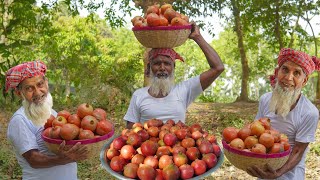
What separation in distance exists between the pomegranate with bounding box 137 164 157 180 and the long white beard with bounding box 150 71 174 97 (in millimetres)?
954

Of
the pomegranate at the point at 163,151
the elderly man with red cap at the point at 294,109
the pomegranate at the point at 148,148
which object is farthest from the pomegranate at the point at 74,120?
the elderly man with red cap at the point at 294,109

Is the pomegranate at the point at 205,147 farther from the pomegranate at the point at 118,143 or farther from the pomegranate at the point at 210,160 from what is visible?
the pomegranate at the point at 118,143

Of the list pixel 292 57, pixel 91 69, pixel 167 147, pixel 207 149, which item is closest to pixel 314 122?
pixel 292 57

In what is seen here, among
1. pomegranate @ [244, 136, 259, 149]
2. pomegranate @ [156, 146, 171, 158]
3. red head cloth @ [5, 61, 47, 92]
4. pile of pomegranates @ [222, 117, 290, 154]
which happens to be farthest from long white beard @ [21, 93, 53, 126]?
pomegranate @ [244, 136, 259, 149]

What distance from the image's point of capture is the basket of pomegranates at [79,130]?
85.1 inches

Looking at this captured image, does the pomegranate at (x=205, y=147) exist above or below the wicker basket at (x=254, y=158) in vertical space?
above

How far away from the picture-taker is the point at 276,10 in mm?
10188

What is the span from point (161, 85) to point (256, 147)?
1018 millimetres

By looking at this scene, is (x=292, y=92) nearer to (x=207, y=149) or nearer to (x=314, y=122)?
(x=314, y=122)

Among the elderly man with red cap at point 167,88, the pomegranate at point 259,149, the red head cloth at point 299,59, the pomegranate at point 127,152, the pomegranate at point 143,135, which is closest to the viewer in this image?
the pomegranate at point 259,149

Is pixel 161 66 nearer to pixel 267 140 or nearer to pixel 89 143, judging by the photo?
pixel 89 143

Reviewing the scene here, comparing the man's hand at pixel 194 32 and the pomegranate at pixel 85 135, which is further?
the man's hand at pixel 194 32

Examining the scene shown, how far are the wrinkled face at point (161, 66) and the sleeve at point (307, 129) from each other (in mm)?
1092

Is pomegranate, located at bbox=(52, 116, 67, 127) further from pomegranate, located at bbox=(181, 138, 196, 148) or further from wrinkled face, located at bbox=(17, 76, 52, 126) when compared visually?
pomegranate, located at bbox=(181, 138, 196, 148)
